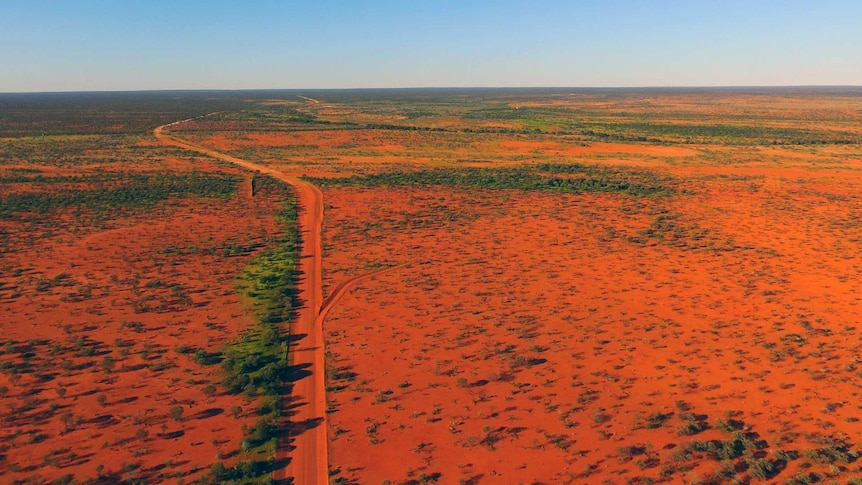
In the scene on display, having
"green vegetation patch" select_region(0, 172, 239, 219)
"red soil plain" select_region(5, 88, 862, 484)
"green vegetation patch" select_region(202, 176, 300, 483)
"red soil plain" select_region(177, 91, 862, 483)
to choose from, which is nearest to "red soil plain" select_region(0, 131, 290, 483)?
"red soil plain" select_region(5, 88, 862, 484)

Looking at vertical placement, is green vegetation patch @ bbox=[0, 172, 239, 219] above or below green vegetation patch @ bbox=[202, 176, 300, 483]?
above

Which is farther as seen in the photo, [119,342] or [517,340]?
[517,340]

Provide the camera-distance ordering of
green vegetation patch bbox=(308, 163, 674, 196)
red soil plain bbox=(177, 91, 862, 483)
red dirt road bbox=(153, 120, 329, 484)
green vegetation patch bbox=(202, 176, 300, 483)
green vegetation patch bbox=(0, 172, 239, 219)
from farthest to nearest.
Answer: green vegetation patch bbox=(308, 163, 674, 196) → green vegetation patch bbox=(0, 172, 239, 219) → red soil plain bbox=(177, 91, 862, 483) → green vegetation patch bbox=(202, 176, 300, 483) → red dirt road bbox=(153, 120, 329, 484)

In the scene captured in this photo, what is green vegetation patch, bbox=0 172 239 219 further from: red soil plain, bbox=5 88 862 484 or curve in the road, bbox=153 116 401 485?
curve in the road, bbox=153 116 401 485

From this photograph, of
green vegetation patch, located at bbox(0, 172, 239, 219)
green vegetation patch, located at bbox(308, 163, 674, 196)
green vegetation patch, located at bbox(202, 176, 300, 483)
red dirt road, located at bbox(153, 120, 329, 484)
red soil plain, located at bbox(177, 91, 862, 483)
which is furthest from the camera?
green vegetation patch, located at bbox(308, 163, 674, 196)

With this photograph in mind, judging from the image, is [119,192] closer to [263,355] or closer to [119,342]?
[119,342]

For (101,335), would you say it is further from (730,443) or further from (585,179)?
(585,179)

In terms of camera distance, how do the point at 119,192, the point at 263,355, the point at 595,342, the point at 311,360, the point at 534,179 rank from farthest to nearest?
the point at 534,179 < the point at 119,192 < the point at 595,342 < the point at 263,355 < the point at 311,360

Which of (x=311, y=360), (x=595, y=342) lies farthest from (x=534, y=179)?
(x=311, y=360)
